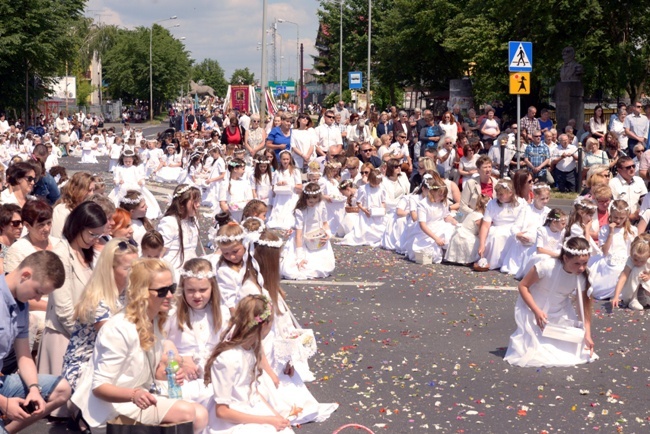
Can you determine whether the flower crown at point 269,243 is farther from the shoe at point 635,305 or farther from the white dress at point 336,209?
the white dress at point 336,209

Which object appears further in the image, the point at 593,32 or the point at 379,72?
the point at 379,72

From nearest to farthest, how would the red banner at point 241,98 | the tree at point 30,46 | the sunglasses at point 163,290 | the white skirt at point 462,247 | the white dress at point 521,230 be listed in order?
the sunglasses at point 163,290
the white dress at point 521,230
the white skirt at point 462,247
the red banner at point 241,98
the tree at point 30,46

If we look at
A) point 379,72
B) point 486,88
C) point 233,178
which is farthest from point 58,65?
point 233,178

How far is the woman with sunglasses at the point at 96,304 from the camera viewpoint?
262 inches

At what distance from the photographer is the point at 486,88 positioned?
40.4m

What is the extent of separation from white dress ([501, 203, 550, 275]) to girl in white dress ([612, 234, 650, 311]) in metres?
2.32

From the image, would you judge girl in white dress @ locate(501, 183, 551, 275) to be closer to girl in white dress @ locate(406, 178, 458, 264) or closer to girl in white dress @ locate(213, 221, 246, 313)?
girl in white dress @ locate(406, 178, 458, 264)

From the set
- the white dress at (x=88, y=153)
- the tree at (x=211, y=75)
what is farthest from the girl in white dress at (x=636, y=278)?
the tree at (x=211, y=75)

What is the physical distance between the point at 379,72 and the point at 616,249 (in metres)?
51.1

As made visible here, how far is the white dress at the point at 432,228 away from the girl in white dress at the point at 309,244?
1.70m

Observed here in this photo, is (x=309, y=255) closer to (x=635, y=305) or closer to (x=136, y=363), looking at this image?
(x=635, y=305)

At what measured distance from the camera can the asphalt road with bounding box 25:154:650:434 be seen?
7.56 metres

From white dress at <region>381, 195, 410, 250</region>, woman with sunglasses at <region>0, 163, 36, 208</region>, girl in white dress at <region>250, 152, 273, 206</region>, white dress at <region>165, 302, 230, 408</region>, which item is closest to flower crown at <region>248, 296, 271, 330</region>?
white dress at <region>165, 302, 230, 408</region>

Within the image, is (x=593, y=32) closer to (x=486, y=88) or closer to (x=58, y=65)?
(x=486, y=88)
